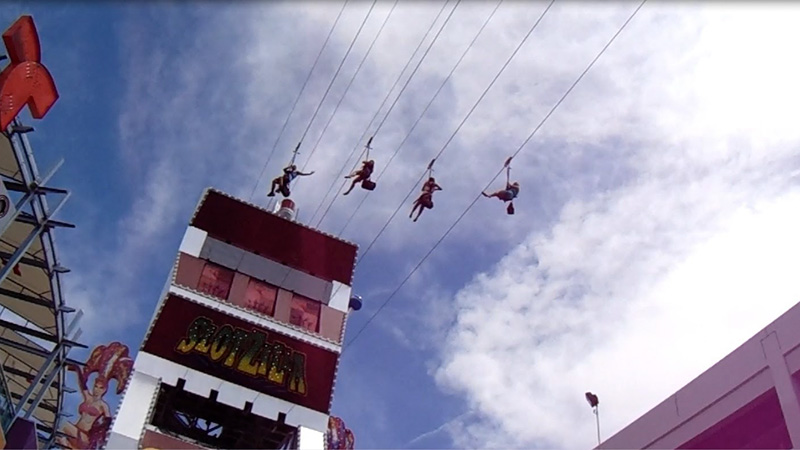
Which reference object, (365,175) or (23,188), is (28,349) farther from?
(365,175)

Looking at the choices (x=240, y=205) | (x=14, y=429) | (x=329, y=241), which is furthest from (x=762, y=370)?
(x=14, y=429)

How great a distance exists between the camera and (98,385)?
69.1 feet

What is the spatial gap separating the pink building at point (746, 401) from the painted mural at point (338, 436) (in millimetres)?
9868

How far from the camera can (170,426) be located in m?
22.4

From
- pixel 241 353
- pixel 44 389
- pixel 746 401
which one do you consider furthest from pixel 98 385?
pixel 746 401

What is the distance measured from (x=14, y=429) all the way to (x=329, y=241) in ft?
39.7

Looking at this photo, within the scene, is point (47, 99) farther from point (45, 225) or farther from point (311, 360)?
point (311, 360)

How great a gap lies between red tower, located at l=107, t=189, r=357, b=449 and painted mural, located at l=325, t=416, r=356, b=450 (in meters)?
0.48

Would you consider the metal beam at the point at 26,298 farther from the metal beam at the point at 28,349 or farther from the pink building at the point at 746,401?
the pink building at the point at 746,401

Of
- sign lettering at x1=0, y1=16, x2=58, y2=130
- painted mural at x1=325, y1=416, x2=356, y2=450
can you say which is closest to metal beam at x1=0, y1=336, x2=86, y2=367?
painted mural at x1=325, y1=416, x2=356, y2=450

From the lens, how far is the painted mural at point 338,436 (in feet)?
74.2

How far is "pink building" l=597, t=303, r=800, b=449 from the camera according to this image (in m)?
14.7

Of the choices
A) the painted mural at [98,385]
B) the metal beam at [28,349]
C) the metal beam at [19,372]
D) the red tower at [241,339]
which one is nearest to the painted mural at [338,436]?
the red tower at [241,339]

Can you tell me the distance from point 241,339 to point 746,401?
47.6 ft
